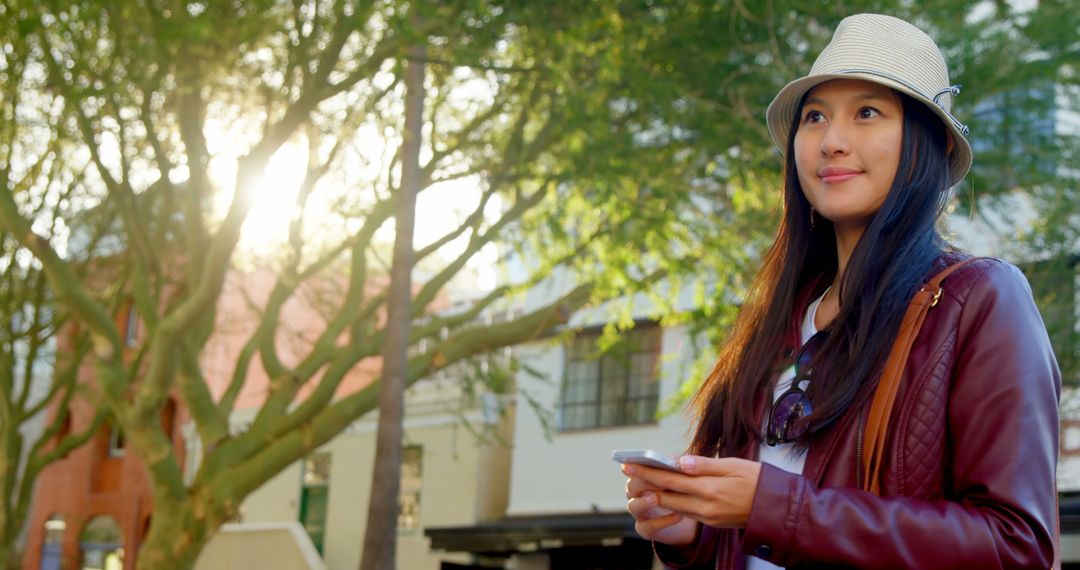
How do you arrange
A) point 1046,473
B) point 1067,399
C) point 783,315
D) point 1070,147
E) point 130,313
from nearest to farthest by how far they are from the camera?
point 1046,473 < point 783,315 < point 1067,399 < point 1070,147 < point 130,313

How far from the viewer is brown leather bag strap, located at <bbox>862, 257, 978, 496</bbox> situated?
2.22 meters

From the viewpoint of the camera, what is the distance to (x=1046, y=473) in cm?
211

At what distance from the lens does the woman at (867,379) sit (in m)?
2.11

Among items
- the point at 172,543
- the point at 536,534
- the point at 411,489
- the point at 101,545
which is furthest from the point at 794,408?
the point at 101,545

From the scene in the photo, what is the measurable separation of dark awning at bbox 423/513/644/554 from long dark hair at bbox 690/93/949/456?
18.8 metres

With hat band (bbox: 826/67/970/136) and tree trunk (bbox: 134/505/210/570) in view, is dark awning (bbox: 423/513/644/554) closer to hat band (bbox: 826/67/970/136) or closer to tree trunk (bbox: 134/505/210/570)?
tree trunk (bbox: 134/505/210/570)

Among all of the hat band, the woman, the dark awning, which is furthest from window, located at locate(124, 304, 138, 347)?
the hat band

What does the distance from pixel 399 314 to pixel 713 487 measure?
1224 centimetres

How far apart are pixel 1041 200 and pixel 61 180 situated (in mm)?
14139

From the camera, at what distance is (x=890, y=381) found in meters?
2.26

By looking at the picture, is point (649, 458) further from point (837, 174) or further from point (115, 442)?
point (115, 442)

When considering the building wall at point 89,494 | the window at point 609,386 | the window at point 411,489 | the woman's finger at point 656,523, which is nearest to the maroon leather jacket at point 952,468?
the woman's finger at point 656,523

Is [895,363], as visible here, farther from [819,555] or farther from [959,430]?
[819,555]

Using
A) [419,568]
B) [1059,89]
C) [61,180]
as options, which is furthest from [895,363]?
[419,568]
